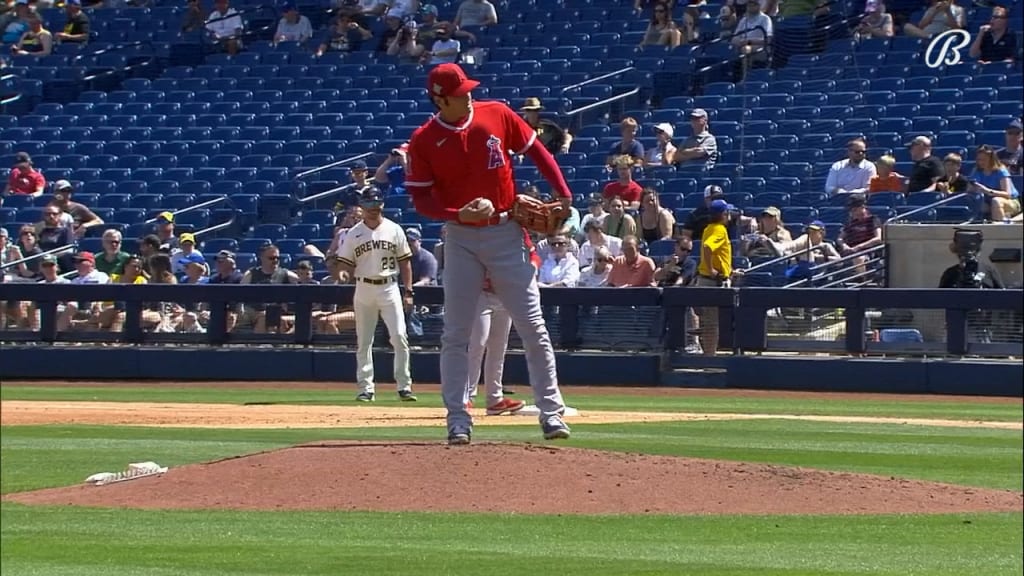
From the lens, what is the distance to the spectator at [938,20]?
2223 centimetres

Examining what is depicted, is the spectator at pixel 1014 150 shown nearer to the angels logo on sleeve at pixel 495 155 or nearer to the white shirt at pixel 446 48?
the white shirt at pixel 446 48

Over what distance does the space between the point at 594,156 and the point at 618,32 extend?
355cm

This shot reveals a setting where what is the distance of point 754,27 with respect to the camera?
23.0 metres

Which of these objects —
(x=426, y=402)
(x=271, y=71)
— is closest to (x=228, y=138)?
(x=271, y=71)

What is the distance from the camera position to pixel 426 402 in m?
16.0

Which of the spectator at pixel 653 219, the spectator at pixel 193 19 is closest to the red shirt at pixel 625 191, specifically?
the spectator at pixel 653 219

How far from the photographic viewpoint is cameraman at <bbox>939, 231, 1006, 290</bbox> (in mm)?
17375

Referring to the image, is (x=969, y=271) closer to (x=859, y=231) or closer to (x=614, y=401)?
(x=859, y=231)

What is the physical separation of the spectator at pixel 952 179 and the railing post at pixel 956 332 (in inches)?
71.4

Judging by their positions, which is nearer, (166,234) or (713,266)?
(713,266)

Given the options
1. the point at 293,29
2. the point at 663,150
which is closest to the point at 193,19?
the point at 293,29

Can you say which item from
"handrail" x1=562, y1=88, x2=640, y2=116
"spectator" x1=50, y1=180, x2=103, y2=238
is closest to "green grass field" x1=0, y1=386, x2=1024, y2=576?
"spectator" x1=50, y1=180, x2=103, y2=238

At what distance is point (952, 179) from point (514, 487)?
10928mm

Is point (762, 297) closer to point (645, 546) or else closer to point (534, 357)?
point (534, 357)
